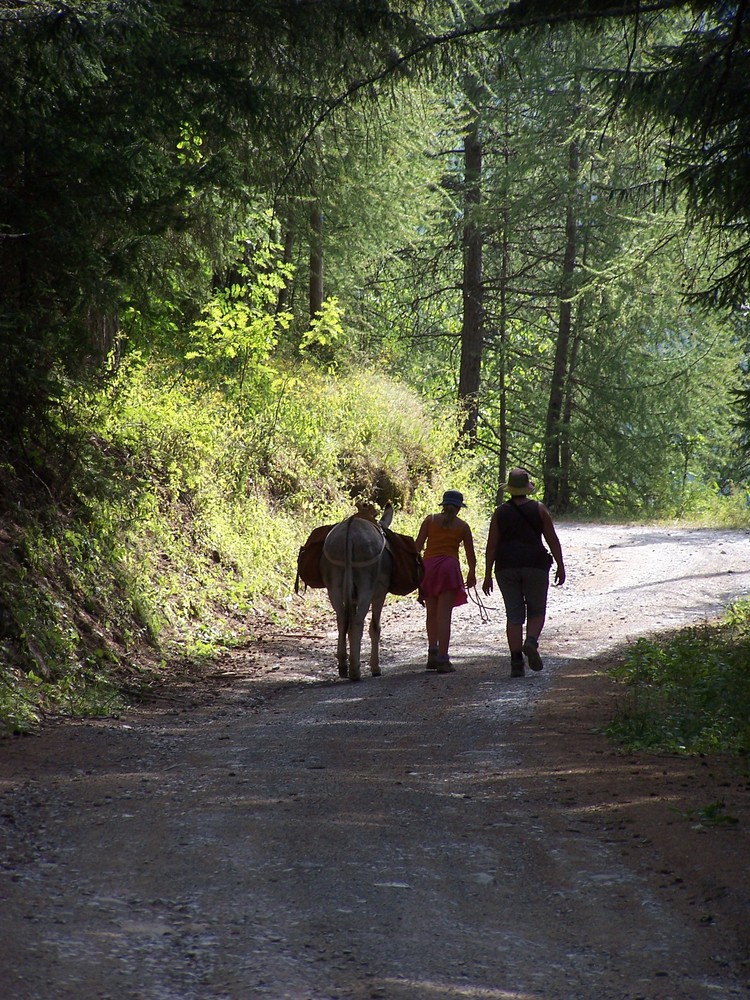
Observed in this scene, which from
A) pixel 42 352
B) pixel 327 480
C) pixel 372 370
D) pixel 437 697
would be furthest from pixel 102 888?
pixel 372 370

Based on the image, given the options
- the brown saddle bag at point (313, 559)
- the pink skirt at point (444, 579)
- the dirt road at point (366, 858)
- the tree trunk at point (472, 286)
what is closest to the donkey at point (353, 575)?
the brown saddle bag at point (313, 559)

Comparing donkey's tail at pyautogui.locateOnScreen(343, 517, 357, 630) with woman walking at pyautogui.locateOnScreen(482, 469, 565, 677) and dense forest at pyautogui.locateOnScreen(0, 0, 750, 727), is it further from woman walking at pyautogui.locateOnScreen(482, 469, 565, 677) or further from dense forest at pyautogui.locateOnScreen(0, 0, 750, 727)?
dense forest at pyautogui.locateOnScreen(0, 0, 750, 727)

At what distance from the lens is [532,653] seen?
12.1m

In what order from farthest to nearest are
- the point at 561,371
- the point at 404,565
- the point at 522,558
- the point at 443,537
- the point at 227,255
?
1. the point at 561,371
2. the point at 227,255
3. the point at 443,537
4. the point at 404,565
5. the point at 522,558

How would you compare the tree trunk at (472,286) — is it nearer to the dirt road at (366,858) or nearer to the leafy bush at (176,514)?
the leafy bush at (176,514)

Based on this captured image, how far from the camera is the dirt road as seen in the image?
14.8 ft

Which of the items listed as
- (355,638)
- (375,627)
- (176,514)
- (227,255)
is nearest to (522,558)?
(375,627)

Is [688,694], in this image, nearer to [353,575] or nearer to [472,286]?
[353,575]

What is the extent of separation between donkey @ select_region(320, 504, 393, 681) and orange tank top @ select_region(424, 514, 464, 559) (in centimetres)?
70

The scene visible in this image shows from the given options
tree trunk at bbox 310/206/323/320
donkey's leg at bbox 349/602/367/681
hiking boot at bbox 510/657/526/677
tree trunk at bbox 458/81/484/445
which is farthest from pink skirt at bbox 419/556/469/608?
tree trunk at bbox 458/81/484/445

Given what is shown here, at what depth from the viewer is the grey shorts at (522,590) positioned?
40.6 ft

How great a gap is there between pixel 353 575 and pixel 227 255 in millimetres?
6959

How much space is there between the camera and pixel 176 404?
16953mm

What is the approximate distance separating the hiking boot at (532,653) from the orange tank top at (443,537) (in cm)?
146
